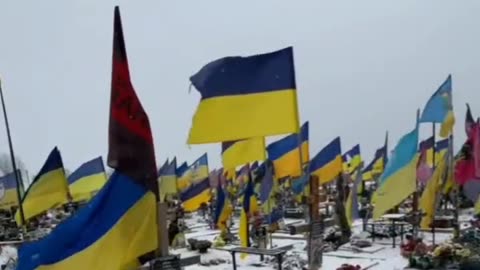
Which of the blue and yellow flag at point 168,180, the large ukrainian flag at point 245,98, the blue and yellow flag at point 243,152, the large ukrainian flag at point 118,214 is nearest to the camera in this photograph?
the large ukrainian flag at point 118,214

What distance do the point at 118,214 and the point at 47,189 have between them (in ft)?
25.3

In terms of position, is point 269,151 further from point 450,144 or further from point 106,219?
point 106,219

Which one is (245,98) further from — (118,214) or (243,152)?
(243,152)

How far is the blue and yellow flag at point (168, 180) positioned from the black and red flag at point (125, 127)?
17503mm

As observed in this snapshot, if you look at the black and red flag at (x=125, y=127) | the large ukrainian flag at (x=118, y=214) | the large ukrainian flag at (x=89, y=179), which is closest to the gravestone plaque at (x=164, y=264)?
the large ukrainian flag at (x=118, y=214)

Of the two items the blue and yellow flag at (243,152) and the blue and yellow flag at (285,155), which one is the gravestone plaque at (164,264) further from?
the blue and yellow flag at (285,155)

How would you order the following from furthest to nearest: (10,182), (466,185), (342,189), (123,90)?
(10,182)
(342,189)
(466,185)
(123,90)

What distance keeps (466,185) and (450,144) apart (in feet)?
8.99

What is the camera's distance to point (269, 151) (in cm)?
1678

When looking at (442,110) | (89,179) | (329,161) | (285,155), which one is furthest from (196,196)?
(442,110)

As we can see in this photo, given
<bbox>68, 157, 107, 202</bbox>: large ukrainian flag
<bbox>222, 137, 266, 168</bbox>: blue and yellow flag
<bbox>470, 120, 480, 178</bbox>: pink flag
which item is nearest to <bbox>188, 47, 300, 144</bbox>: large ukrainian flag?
<bbox>222, 137, 266, 168</bbox>: blue and yellow flag

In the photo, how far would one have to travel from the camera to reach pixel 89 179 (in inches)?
802

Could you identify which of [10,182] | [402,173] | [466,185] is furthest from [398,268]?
[10,182]

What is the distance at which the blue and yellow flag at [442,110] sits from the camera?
47.1 ft
